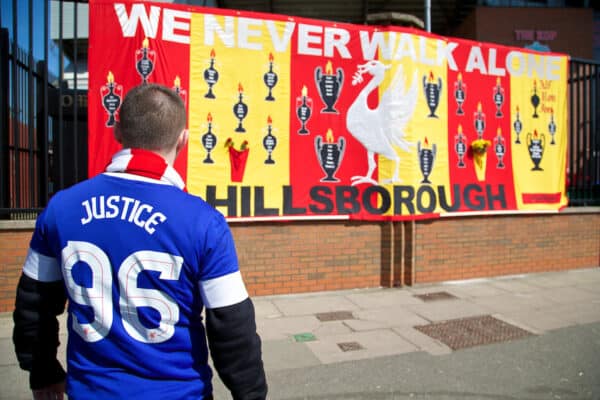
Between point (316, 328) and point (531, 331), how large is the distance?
250 centimetres

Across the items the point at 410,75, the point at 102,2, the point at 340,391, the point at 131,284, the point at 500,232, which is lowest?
the point at 340,391

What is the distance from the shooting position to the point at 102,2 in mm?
5977

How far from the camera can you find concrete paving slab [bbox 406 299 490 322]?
5969mm

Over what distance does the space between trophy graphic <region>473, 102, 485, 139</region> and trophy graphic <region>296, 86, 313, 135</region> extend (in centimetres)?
293

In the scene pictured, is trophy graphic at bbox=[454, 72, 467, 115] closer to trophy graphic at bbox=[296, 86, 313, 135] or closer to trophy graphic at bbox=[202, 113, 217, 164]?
trophy graphic at bbox=[296, 86, 313, 135]

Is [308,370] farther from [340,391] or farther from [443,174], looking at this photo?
[443,174]

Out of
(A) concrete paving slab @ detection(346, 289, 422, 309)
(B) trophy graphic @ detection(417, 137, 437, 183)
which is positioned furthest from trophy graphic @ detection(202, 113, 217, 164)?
(B) trophy graphic @ detection(417, 137, 437, 183)

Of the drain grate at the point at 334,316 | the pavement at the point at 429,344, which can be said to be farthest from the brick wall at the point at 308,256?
the drain grate at the point at 334,316

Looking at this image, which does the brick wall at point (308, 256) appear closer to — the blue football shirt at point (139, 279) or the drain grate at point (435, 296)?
the drain grate at point (435, 296)

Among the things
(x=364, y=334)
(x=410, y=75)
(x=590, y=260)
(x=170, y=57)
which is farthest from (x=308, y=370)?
(x=590, y=260)

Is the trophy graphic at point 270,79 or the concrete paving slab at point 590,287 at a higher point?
the trophy graphic at point 270,79

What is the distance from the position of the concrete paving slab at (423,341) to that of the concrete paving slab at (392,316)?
0.21 metres

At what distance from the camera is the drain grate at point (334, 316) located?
5.82m

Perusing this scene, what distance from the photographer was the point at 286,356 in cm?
468
